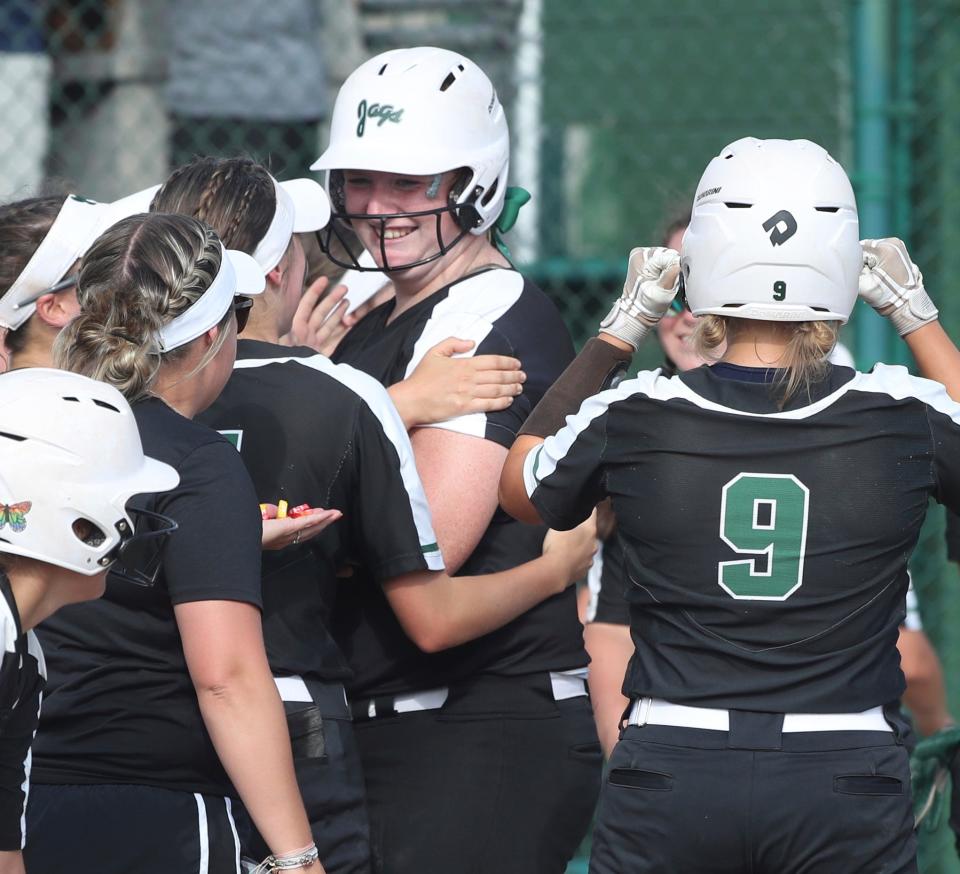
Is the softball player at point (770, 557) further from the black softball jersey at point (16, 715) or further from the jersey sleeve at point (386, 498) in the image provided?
the black softball jersey at point (16, 715)

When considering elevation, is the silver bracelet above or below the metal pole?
below

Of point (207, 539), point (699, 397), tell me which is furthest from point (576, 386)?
point (207, 539)

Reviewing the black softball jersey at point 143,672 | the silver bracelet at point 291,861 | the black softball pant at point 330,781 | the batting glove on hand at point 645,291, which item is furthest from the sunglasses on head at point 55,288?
the silver bracelet at point 291,861

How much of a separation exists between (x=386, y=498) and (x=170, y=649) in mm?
485

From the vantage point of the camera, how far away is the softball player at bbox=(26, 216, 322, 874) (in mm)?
2297

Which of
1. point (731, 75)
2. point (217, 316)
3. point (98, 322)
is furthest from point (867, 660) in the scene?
point (731, 75)

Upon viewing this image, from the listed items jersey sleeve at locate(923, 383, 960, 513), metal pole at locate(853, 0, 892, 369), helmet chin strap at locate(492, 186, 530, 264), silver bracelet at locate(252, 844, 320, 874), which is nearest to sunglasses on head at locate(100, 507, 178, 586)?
silver bracelet at locate(252, 844, 320, 874)

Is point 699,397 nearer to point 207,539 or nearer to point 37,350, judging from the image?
point 207,539

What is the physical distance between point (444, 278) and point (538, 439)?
0.75 metres

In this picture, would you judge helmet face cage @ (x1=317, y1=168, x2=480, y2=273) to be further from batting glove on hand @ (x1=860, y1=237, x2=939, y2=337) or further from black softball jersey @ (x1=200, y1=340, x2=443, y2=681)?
batting glove on hand @ (x1=860, y1=237, x2=939, y2=337)

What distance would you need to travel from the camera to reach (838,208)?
2471 mm

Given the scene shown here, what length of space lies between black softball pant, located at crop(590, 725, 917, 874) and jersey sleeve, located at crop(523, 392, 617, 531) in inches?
15.6

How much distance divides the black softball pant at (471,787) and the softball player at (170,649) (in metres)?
0.59

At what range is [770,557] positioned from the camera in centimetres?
234
